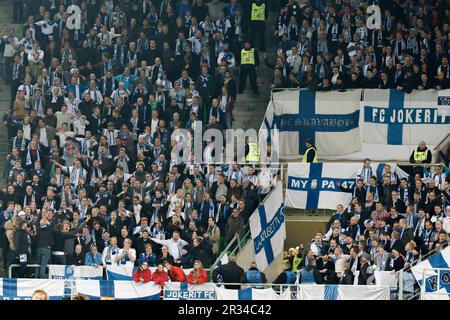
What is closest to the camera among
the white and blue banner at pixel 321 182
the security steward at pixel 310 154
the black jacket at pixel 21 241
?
the black jacket at pixel 21 241

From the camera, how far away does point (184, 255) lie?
22688 millimetres

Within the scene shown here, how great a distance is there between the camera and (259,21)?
29.0 m

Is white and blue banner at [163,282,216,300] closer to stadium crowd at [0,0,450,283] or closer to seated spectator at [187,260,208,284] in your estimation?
seated spectator at [187,260,208,284]

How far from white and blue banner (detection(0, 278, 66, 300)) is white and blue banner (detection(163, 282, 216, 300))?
1704mm

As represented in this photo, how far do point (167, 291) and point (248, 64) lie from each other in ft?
27.5

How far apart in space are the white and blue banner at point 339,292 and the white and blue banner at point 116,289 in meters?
2.33

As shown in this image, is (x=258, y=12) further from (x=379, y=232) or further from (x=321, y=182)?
(x=379, y=232)

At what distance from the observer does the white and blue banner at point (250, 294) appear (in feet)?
62.8

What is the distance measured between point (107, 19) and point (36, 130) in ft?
14.4

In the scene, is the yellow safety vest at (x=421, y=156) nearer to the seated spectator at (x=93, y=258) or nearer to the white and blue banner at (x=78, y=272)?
the seated spectator at (x=93, y=258)

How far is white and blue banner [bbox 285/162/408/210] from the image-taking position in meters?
24.5

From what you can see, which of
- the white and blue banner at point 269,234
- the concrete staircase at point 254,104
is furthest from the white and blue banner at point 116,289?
the concrete staircase at point 254,104
